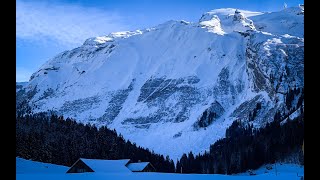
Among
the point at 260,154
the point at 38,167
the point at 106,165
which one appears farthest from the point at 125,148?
the point at 106,165

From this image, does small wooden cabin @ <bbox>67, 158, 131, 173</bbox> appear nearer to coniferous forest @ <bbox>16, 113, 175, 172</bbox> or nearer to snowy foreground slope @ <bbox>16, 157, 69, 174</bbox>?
snowy foreground slope @ <bbox>16, 157, 69, 174</bbox>

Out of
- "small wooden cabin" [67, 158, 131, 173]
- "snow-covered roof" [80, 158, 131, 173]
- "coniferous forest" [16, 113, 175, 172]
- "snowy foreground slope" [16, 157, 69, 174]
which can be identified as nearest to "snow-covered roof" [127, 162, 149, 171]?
"snow-covered roof" [80, 158, 131, 173]

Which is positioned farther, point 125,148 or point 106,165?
point 125,148

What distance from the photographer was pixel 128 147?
101 m

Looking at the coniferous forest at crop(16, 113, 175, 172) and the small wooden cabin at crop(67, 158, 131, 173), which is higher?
the coniferous forest at crop(16, 113, 175, 172)

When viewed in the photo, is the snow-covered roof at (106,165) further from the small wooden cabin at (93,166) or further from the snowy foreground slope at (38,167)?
the snowy foreground slope at (38,167)

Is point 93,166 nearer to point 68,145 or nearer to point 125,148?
point 68,145

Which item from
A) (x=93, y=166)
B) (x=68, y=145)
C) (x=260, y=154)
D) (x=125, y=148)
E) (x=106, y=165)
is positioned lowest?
(x=93, y=166)

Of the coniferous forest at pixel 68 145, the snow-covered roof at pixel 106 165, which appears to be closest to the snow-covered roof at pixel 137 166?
the snow-covered roof at pixel 106 165

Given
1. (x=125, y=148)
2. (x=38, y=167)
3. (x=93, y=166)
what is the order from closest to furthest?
1. (x=93, y=166)
2. (x=38, y=167)
3. (x=125, y=148)
